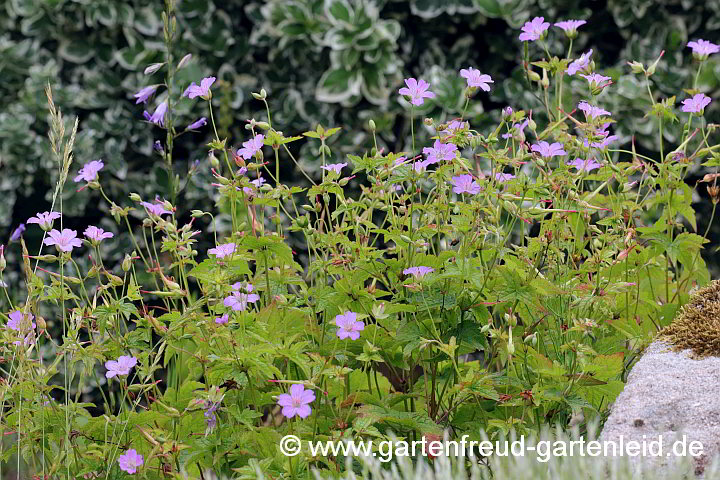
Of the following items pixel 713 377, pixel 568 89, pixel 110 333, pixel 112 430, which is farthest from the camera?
pixel 568 89

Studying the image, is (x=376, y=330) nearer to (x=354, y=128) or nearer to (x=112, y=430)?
(x=112, y=430)

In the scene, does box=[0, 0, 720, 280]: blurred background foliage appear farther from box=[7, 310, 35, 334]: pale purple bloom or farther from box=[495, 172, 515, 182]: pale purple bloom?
box=[7, 310, 35, 334]: pale purple bloom

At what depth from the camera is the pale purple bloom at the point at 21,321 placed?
1.89 m

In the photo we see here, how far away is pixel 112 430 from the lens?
208 centimetres

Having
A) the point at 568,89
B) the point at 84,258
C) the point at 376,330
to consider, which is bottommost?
the point at 84,258

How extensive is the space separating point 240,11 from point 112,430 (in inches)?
96.3

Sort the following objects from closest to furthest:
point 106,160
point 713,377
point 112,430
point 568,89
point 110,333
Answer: point 713,377 < point 112,430 < point 110,333 < point 568,89 < point 106,160

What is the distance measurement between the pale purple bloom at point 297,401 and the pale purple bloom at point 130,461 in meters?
0.36

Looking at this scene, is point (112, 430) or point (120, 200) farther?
point (120, 200)

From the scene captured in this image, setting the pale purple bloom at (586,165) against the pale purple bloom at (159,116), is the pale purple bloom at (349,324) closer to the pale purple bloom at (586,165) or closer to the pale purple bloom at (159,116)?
the pale purple bloom at (586,165)

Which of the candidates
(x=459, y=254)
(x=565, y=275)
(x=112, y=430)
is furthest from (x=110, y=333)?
(x=565, y=275)

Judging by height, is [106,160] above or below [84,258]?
above

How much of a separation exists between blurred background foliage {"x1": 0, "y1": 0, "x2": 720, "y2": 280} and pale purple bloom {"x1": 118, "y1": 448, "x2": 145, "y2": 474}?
1.98m

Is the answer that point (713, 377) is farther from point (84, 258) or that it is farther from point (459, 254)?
point (84, 258)
